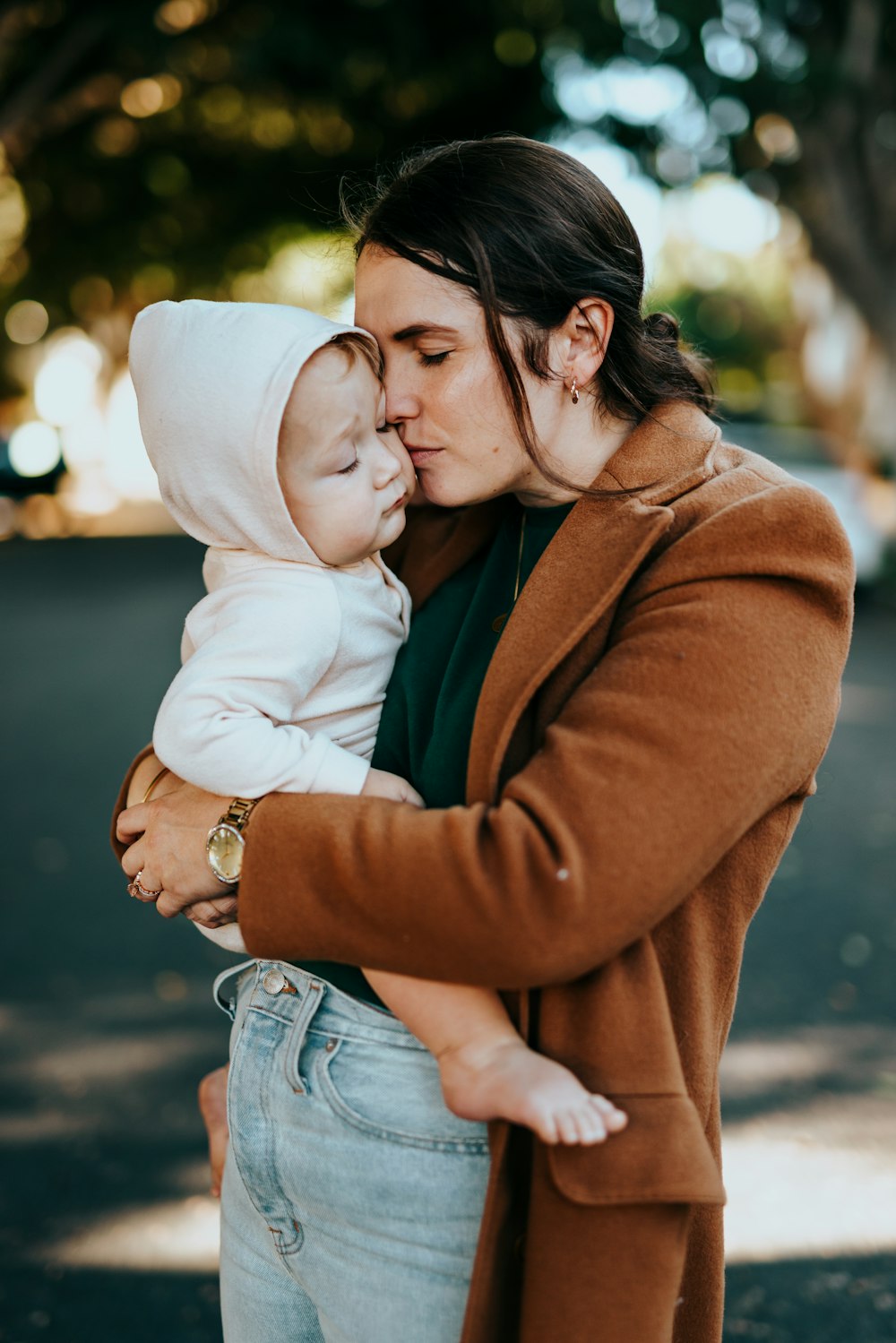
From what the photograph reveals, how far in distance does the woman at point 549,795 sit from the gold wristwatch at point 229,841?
A: 3 centimetres

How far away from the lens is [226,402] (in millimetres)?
1757

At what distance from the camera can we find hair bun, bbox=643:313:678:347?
6.86 feet

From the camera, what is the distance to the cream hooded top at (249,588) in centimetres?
171

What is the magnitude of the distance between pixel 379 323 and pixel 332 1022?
1007mm

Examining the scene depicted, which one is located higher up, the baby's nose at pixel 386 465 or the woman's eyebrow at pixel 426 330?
the woman's eyebrow at pixel 426 330

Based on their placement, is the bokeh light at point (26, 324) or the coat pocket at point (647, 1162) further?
the bokeh light at point (26, 324)

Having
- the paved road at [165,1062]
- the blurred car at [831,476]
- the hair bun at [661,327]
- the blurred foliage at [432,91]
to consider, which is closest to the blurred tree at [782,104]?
the blurred foliage at [432,91]

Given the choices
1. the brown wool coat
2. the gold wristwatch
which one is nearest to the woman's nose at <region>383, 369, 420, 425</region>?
the brown wool coat

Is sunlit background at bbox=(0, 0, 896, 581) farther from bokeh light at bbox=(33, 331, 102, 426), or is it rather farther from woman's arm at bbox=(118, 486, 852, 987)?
bokeh light at bbox=(33, 331, 102, 426)

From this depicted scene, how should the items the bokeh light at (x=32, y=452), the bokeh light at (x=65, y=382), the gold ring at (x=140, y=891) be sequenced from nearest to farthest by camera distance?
the gold ring at (x=140, y=891)
the bokeh light at (x=32, y=452)
the bokeh light at (x=65, y=382)

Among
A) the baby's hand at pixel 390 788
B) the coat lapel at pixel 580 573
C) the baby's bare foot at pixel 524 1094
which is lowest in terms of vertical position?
the baby's bare foot at pixel 524 1094

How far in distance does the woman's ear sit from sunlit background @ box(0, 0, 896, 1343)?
0.84ft

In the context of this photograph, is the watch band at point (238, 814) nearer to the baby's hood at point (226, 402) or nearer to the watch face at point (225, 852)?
the watch face at point (225, 852)

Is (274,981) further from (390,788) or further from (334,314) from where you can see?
(334,314)
